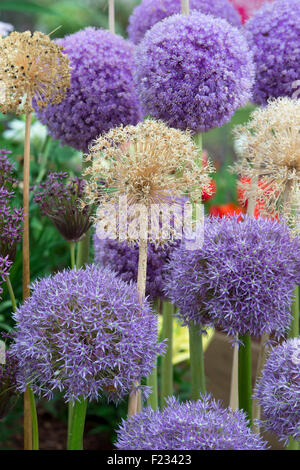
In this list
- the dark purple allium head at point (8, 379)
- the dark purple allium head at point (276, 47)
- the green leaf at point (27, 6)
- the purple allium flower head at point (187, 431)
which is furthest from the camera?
the green leaf at point (27, 6)

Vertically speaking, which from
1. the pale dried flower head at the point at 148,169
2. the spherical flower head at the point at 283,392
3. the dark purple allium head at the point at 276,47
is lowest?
the spherical flower head at the point at 283,392

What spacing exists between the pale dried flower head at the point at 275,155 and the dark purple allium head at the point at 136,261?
0.42 feet

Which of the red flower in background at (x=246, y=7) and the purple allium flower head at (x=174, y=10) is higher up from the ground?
the red flower in background at (x=246, y=7)

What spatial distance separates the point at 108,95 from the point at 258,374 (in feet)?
1.33

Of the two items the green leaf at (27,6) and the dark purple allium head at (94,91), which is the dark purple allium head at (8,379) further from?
the green leaf at (27,6)

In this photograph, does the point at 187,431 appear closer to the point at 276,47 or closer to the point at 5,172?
the point at 5,172

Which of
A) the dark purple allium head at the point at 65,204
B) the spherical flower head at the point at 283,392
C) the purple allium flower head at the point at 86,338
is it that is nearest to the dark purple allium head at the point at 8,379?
the purple allium flower head at the point at 86,338

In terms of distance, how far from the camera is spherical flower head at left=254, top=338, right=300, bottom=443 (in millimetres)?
551

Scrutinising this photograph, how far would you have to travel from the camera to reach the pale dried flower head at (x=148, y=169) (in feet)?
1.86

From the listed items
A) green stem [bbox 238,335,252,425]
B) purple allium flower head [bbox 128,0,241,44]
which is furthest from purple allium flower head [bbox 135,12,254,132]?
green stem [bbox 238,335,252,425]

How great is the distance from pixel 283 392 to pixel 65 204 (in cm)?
33

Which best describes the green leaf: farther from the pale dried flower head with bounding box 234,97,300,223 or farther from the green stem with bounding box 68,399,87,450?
the green stem with bounding box 68,399,87,450

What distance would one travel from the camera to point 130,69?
0.75m
